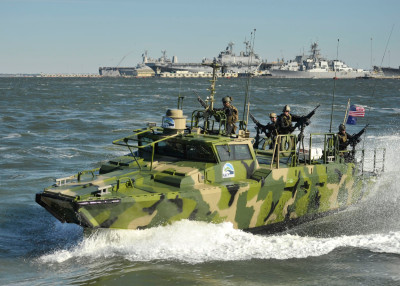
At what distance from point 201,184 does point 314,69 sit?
170 metres

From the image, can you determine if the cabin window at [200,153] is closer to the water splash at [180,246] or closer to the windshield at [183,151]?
the windshield at [183,151]

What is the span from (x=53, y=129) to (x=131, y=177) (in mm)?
24083

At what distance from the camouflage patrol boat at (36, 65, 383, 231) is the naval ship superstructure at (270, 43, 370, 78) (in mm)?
165080

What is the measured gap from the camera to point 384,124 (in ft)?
130

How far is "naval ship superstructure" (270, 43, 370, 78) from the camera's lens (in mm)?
176250

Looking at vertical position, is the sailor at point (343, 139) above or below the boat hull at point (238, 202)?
above

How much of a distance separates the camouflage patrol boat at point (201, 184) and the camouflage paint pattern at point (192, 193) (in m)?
0.02

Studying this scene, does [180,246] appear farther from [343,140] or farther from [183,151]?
[343,140]

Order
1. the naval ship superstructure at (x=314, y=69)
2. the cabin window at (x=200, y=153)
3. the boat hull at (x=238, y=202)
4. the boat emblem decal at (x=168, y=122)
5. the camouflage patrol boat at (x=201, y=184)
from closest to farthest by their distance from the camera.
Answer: the boat hull at (x=238, y=202), the camouflage patrol boat at (x=201, y=184), the cabin window at (x=200, y=153), the boat emblem decal at (x=168, y=122), the naval ship superstructure at (x=314, y=69)

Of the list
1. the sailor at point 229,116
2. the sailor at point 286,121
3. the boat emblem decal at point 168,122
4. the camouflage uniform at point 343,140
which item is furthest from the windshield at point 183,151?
the camouflage uniform at point 343,140

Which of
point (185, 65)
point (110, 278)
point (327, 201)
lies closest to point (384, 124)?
point (327, 201)

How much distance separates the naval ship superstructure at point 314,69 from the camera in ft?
578

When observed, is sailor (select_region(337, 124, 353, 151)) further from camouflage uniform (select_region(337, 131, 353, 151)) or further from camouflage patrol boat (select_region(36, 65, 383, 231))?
camouflage patrol boat (select_region(36, 65, 383, 231))

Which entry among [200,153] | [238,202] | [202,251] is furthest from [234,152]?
[202,251]
